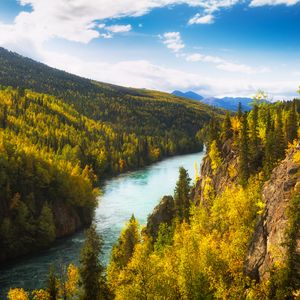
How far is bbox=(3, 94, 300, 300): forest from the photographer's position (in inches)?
1795

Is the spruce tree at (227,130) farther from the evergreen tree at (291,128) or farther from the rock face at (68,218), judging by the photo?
the rock face at (68,218)

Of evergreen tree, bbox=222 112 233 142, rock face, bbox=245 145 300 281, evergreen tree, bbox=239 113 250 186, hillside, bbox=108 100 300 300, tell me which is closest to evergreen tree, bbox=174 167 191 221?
hillside, bbox=108 100 300 300

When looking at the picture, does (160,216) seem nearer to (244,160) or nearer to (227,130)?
(244,160)

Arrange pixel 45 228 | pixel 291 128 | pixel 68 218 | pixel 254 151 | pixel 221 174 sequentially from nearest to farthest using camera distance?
1. pixel 291 128
2. pixel 254 151
3. pixel 221 174
4. pixel 45 228
5. pixel 68 218

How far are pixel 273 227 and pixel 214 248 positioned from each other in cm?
1058

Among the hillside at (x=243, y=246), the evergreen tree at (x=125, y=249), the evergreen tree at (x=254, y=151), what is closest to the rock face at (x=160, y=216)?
the hillside at (x=243, y=246)

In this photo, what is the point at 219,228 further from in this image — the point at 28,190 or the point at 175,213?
the point at 28,190

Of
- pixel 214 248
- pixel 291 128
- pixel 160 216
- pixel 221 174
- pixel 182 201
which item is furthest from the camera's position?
pixel 182 201

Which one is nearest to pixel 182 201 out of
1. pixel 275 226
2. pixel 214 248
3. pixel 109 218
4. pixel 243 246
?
pixel 109 218

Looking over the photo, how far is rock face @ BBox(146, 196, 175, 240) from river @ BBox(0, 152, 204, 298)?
36.5 ft

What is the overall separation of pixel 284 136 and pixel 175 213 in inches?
1345

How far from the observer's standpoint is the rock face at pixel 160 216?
9862 cm

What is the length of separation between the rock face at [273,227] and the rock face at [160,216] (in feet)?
148

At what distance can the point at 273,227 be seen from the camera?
50438mm
